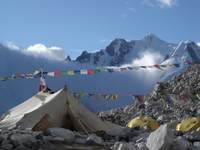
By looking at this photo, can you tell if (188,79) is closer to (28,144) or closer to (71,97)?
(71,97)

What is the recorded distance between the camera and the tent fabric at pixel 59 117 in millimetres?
20484

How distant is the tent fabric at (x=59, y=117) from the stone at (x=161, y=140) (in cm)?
765

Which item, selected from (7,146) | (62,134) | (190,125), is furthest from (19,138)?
(190,125)

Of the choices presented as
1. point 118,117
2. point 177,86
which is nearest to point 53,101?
point 118,117

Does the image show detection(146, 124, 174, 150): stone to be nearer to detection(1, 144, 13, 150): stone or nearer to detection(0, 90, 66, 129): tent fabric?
detection(1, 144, 13, 150): stone

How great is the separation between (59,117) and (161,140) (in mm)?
9275

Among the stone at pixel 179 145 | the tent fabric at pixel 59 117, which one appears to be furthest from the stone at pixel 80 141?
the tent fabric at pixel 59 117

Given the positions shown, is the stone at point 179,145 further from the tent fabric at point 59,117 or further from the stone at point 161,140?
the tent fabric at point 59,117

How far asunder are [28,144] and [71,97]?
24.5 ft

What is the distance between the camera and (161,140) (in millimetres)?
12453

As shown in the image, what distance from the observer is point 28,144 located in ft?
48.0

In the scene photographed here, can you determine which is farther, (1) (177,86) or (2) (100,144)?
(1) (177,86)

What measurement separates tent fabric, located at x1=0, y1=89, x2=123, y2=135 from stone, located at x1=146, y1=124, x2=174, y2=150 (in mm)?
7653

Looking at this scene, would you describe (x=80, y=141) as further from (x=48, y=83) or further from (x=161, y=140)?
(x=48, y=83)
